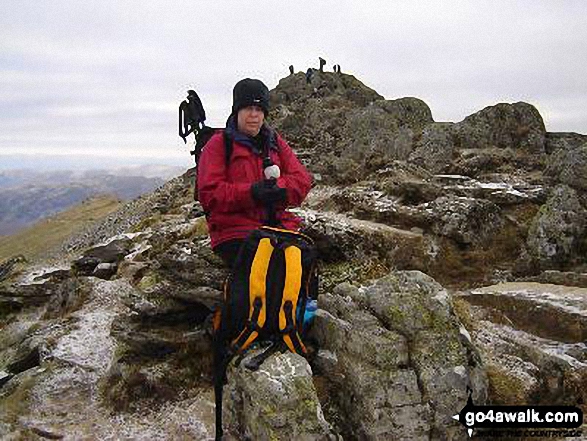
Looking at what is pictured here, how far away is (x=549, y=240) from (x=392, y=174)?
27.1ft

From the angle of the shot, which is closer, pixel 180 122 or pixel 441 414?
pixel 441 414

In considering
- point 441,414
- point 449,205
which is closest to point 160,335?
point 441,414

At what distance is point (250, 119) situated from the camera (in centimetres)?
1138

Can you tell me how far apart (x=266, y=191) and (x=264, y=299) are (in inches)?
85.4

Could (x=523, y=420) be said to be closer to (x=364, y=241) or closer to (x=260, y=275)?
(x=260, y=275)

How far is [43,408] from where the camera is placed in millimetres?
13562

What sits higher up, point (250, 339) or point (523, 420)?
point (250, 339)

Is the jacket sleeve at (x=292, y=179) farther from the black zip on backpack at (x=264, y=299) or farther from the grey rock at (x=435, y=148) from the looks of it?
the grey rock at (x=435, y=148)

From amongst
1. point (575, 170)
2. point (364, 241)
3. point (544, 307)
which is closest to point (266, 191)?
point (364, 241)

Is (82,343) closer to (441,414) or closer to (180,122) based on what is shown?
(180,122)

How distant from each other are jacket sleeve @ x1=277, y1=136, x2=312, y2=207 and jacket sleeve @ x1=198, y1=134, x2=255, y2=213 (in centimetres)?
89

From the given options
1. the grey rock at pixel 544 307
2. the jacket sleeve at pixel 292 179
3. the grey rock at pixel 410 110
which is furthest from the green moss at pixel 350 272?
the grey rock at pixel 410 110

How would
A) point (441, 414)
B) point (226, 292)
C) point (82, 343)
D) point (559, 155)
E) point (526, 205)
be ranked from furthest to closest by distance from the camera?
1. point (559, 155)
2. point (526, 205)
3. point (82, 343)
4. point (226, 292)
5. point (441, 414)

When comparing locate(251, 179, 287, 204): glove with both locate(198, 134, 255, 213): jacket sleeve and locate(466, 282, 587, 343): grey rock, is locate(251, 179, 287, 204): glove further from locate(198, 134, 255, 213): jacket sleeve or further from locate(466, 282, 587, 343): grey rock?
locate(466, 282, 587, 343): grey rock
